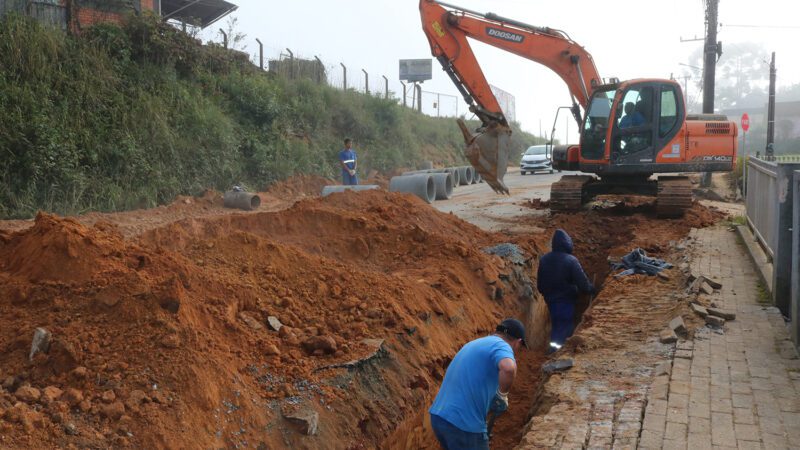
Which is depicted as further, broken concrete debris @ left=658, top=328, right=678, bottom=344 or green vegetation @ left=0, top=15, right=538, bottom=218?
green vegetation @ left=0, top=15, right=538, bottom=218

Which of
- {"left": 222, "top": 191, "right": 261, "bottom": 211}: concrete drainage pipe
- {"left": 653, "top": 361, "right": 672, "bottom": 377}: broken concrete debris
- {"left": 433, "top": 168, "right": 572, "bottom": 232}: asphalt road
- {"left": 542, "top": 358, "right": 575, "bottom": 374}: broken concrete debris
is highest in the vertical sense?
{"left": 222, "top": 191, "right": 261, "bottom": 211}: concrete drainage pipe

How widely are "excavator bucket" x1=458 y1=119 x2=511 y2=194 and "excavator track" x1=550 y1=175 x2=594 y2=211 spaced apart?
4.58 feet

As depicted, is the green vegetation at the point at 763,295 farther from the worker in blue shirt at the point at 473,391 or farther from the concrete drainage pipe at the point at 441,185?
the concrete drainage pipe at the point at 441,185

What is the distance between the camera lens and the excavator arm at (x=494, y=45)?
15266mm

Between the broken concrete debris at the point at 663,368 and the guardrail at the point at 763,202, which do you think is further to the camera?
the guardrail at the point at 763,202

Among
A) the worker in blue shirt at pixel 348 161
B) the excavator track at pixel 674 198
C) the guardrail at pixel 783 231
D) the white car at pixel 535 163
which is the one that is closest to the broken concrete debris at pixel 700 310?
the guardrail at pixel 783 231

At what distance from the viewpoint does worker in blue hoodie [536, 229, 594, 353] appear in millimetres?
8281

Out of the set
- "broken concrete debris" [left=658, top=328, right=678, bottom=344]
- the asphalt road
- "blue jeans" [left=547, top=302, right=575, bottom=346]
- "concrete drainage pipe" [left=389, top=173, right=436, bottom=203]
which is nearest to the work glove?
"broken concrete debris" [left=658, top=328, right=678, bottom=344]

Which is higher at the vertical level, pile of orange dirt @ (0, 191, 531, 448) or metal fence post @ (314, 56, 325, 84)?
metal fence post @ (314, 56, 325, 84)

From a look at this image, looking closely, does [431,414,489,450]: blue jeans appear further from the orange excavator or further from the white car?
the white car

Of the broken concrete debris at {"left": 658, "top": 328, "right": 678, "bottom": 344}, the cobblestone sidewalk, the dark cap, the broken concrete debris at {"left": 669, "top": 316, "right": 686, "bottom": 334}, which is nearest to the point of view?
the cobblestone sidewalk

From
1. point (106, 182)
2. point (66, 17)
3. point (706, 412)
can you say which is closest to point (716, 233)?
point (706, 412)

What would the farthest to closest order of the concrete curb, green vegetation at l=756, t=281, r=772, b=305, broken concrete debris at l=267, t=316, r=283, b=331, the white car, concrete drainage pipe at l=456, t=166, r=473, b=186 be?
the white car, concrete drainage pipe at l=456, t=166, r=473, b=186, the concrete curb, green vegetation at l=756, t=281, r=772, b=305, broken concrete debris at l=267, t=316, r=283, b=331

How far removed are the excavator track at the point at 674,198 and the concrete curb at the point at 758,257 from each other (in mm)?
1567
